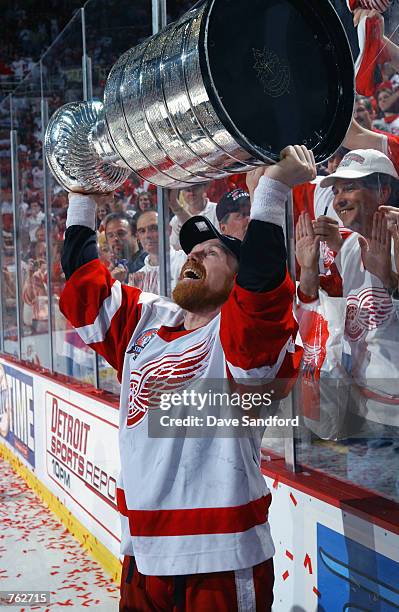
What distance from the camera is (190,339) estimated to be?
164 centimetres

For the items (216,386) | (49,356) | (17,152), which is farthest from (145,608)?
(17,152)

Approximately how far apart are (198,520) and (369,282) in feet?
2.10

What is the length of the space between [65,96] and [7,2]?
7333 millimetres

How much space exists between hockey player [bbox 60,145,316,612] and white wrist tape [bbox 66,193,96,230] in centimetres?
28

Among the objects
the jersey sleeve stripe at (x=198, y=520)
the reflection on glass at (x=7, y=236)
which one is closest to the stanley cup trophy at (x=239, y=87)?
the jersey sleeve stripe at (x=198, y=520)

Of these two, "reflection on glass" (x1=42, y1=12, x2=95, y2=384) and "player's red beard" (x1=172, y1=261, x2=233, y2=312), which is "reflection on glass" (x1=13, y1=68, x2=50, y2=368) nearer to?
"reflection on glass" (x1=42, y1=12, x2=95, y2=384)

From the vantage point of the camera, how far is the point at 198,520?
1536mm

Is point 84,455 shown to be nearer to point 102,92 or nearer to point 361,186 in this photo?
point 102,92

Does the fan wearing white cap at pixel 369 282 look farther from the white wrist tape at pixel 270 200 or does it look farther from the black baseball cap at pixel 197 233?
the white wrist tape at pixel 270 200

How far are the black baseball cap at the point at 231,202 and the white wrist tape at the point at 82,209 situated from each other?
1.56 ft

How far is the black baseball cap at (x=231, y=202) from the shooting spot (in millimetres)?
2173

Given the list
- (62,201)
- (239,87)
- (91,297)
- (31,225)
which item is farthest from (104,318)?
(31,225)

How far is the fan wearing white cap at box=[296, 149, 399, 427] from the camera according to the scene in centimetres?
161

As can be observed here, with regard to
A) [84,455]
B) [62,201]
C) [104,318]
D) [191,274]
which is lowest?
[84,455]
